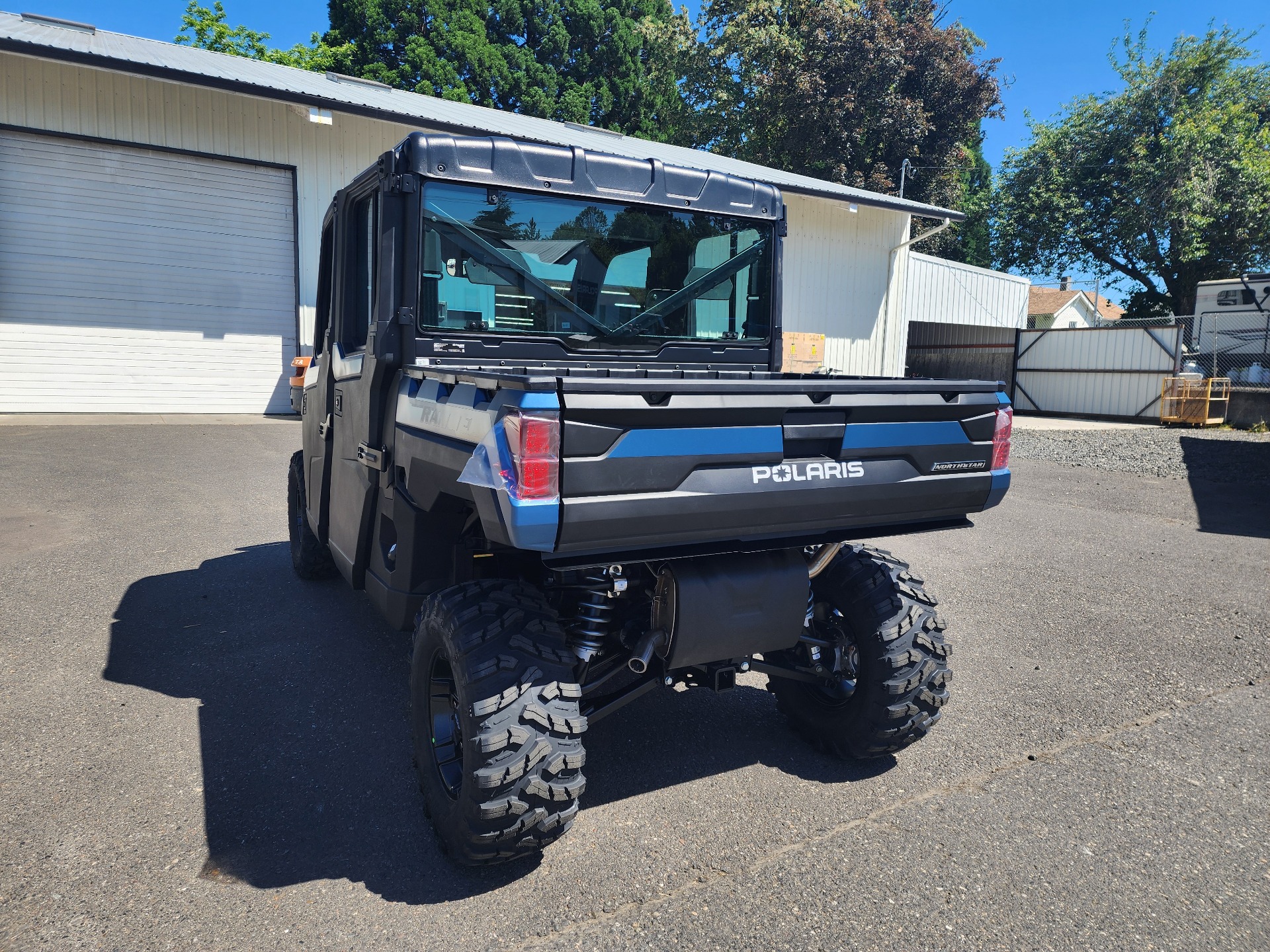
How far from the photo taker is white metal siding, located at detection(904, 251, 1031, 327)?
934 inches

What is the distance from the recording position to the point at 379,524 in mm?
3666

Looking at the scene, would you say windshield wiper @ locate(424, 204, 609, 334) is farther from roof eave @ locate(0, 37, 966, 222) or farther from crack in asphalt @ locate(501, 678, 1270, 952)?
roof eave @ locate(0, 37, 966, 222)

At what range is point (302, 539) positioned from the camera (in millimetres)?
5816

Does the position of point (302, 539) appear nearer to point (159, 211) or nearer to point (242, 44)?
point (159, 211)

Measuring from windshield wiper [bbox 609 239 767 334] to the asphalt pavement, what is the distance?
6.22ft

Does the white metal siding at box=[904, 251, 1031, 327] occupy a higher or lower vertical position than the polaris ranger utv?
higher

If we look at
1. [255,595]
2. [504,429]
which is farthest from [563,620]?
[255,595]

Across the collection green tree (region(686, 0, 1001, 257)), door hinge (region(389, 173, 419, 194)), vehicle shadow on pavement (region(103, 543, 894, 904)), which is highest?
green tree (region(686, 0, 1001, 257))

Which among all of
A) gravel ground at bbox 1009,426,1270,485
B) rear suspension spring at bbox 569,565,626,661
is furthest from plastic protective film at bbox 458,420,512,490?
gravel ground at bbox 1009,426,1270,485

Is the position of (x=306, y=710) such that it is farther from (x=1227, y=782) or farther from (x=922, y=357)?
(x=922, y=357)

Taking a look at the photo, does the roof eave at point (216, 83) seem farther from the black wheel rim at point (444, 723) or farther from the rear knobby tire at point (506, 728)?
the rear knobby tire at point (506, 728)

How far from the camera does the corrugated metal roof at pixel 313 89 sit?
11938mm

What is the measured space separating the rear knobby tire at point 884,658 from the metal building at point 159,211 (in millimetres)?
9650

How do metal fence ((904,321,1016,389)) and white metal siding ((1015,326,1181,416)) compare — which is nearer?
white metal siding ((1015,326,1181,416))
